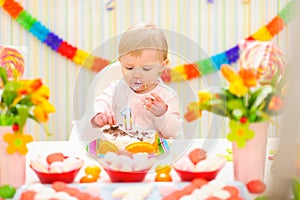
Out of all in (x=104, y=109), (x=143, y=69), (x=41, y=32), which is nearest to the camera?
(x=143, y=69)

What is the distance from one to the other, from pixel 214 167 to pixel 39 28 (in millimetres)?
1624

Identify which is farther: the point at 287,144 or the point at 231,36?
the point at 231,36

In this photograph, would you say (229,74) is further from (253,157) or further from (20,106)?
(20,106)

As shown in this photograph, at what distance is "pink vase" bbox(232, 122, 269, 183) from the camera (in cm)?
90

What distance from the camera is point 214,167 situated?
0.92 metres

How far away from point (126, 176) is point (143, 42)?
0.30 m

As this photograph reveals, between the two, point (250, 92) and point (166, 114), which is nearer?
point (250, 92)

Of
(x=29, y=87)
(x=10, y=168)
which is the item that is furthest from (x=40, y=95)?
(x=10, y=168)

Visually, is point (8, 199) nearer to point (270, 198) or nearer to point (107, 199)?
point (107, 199)

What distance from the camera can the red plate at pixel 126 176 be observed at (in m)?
0.91

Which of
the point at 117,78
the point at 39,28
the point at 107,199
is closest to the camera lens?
the point at 107,199

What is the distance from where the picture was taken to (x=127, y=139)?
112cm

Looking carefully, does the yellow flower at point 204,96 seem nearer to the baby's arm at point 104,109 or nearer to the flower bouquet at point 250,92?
the flower bouquet at point 250,92

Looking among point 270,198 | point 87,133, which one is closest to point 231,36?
point 87,133
